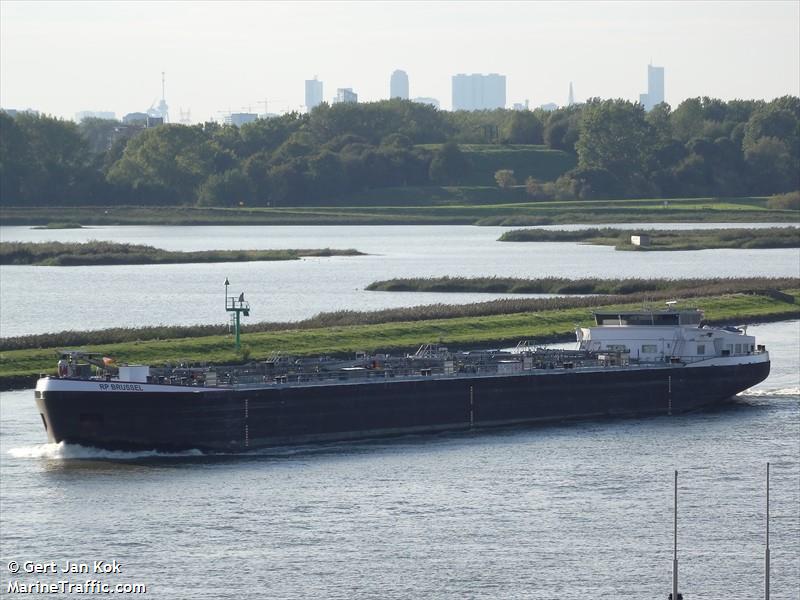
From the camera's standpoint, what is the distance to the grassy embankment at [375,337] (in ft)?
296

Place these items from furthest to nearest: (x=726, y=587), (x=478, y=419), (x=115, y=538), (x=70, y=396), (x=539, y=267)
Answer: (x=539, y=267) → (x=478, y=419) → (x=70, y=396) → (x=115, y=538) → (x=726, y=587)

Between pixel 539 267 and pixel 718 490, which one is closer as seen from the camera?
pixel 718 490

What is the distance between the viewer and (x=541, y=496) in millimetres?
62250

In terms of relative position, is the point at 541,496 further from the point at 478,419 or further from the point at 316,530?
the point at 478,419

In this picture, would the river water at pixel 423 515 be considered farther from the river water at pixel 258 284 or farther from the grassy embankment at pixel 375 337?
the river water at pixel 258 284

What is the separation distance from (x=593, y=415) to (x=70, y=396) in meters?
25.7

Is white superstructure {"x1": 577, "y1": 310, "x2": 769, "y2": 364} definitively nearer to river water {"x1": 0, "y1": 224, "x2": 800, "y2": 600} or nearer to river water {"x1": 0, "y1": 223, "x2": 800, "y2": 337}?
river water {"x1": 0, "y1": 224, "x2": 800, "y2": 600}

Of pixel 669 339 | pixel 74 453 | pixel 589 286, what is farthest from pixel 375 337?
pixel 589 286

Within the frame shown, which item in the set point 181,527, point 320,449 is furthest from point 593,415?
point 181,527

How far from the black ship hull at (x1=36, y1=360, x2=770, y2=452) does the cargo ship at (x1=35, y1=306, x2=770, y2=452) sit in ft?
0.14

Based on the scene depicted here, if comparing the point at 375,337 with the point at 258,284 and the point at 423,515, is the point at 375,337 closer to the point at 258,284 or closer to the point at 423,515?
the point at 423,515

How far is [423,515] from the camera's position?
2334 inches

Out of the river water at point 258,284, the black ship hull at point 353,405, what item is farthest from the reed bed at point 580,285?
the black ship hull at point 353,405

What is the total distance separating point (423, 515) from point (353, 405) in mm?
16445
